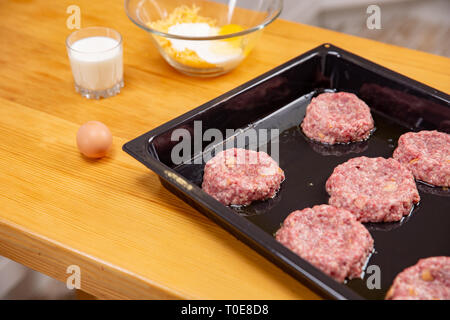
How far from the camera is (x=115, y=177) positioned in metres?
1.40

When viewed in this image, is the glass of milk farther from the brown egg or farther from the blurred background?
the blurred background

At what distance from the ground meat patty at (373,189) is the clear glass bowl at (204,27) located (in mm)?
562

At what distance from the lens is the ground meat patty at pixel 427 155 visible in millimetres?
1356

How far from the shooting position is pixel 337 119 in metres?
1.52

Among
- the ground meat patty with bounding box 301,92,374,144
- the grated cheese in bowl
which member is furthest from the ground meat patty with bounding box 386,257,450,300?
the grated cheese in bowl

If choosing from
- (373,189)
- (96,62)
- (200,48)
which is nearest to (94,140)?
(96,62)

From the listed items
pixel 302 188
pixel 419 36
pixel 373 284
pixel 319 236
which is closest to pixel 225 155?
pixel 302 188

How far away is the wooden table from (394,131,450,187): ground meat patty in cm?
35

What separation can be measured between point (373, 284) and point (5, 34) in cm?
172

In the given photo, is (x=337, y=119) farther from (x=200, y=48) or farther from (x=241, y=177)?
(x=200, y=48)

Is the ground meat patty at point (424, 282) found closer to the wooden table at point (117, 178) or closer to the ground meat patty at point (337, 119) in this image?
the wooden table at point (117, 178)

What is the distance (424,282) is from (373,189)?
0.32 m

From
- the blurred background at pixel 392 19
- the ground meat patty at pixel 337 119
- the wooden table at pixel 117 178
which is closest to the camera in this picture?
the wooden table at pixel 117 178

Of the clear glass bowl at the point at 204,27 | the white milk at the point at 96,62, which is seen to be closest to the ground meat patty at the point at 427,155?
the clear glass bowl at the point at 204,27
